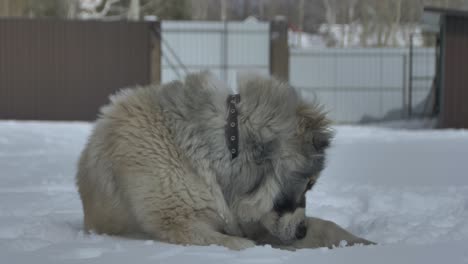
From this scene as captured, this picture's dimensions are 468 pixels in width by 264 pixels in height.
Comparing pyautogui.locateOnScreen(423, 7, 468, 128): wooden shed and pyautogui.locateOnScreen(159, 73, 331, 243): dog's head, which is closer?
pyautogui.locateOnScreen(159, 73, 331, 243): dog's head

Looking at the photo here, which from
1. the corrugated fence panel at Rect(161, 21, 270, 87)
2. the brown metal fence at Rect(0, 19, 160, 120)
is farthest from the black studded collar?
the corrugated fence panel at Rect(161, 21, 270, 87)

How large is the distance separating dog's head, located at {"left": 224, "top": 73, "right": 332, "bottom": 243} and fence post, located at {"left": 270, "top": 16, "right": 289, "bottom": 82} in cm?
1677

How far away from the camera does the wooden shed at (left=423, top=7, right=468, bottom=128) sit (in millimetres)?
18703

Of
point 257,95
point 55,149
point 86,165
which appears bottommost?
point 55,149

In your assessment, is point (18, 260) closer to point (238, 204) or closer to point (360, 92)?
point (238, 204)

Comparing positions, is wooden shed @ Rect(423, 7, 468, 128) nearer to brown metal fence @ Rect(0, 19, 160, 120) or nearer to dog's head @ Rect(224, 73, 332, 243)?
brown metal fence @ Rect(0, 19, 160, 120)

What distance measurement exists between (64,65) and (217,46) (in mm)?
4391

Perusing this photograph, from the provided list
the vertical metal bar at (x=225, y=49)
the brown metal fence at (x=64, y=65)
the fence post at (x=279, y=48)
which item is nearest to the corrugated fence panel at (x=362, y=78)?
the fence post at (x=279, y=48)

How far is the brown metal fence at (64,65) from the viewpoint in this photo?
19797mm

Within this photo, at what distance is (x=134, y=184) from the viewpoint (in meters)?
4.51

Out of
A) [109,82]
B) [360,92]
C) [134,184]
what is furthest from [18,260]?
[360,92]

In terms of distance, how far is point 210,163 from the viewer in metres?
4.60

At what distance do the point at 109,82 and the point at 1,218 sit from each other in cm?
1467

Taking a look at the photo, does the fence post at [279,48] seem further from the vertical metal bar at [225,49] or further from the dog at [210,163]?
the dog at [210,163]
